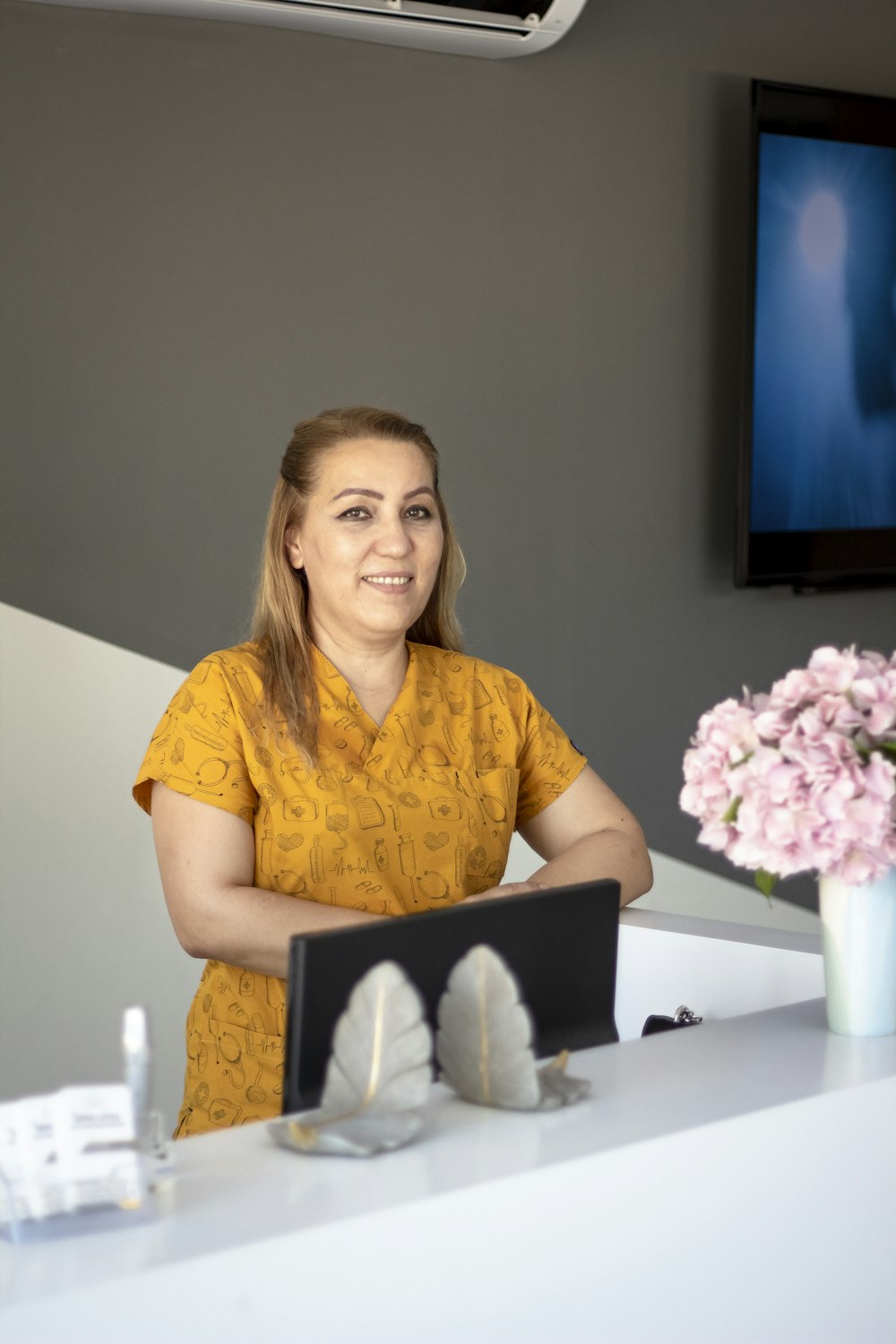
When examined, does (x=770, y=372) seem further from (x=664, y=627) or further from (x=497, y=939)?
(x=497, y=939)

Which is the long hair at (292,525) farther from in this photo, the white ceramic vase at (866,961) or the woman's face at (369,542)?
the white ceramic vase at (866,961)

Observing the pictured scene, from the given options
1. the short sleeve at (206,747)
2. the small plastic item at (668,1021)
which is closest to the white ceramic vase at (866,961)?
the small plastic item at (668,1021)

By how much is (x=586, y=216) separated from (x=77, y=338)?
125cm

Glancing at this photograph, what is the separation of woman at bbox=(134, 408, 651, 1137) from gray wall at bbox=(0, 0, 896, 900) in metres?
0.80

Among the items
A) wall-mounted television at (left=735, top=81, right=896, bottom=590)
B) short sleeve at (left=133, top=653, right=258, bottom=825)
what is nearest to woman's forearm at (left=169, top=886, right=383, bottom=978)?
short sleeve at (left=133, top=653, right=258, bottom=825)

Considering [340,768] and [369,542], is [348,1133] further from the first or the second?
[369,542]

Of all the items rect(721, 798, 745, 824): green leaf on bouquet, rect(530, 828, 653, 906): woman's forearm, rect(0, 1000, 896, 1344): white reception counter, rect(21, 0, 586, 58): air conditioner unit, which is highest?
rect(21, 0, 586, 58): air conditioner unit

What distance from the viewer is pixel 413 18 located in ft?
10.1

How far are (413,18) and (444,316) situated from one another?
0.61 metres

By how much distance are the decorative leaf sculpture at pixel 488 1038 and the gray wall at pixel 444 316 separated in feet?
6.27

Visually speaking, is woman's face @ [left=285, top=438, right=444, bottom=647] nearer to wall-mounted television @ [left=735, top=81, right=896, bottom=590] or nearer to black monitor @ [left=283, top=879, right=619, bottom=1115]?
black monitor @ [left=283, top=879, right=619, bottom=1115]

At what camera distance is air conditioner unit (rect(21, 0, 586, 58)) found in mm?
2924

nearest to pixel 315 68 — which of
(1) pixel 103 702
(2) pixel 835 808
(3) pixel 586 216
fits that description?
(3) pixel 586 216

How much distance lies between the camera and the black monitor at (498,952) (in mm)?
1166
